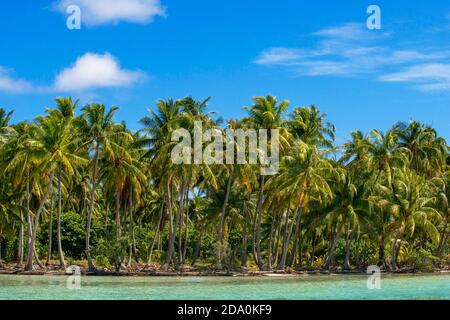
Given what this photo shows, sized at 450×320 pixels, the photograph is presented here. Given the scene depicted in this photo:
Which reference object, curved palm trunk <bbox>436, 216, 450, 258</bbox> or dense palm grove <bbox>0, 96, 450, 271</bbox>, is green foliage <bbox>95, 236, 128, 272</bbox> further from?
curved palm trunk <bbox>436, 216, 450, 258</bbox>

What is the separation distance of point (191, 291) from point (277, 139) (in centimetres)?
1590

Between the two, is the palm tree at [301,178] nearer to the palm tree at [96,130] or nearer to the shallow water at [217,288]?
the shallow water at [217,288]

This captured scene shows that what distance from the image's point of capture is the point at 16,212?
4025cm

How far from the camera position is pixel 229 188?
4256 cm

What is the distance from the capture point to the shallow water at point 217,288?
85.8ft

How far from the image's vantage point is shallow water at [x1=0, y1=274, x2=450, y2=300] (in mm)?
26156

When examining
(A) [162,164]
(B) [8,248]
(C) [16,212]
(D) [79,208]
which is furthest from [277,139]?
(D) [79,208]

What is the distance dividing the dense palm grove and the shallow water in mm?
4855

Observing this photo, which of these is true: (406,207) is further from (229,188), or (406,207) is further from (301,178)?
(229,188)

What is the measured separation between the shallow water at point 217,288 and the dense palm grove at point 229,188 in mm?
4855

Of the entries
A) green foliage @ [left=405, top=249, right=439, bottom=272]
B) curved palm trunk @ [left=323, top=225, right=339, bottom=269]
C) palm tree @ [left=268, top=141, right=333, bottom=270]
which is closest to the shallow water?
palm tree @ [left=268, top=141, right=333, bottom=270]

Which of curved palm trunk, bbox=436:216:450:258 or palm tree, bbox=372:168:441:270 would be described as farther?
curved palm trunk, bbox=436:216:450:258

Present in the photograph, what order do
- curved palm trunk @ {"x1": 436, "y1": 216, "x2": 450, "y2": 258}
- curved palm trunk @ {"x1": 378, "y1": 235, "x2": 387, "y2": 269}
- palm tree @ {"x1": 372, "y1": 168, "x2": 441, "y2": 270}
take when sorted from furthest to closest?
curved palm trunk @ {"x1": 436, "y1": 216, "x2": 450, "y2": 258}
curved palm trunk @ {"x1": 378, "y1": 235, "x2": 387, "y2": 269}
palm tree @ {"x1": 372, "y1": 168, "x2": 441, "y2": 270}
